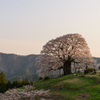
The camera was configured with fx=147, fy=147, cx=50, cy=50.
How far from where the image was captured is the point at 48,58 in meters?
55.9

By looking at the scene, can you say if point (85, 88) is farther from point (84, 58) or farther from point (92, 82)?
point (84, 58)

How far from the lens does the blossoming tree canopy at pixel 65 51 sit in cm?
5733

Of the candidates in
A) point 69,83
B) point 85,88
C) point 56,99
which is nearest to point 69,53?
point 69,83

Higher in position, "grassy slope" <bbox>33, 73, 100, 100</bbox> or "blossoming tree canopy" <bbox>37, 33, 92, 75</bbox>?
"blossoming tree canopy" <bbox>37, 33, 92, 75</bbox>

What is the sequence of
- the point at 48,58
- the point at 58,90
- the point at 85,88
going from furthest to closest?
1. the point at 48,58
2. the point at 58,90
3. the point at 85,88

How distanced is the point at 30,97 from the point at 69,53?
33362 millimetres

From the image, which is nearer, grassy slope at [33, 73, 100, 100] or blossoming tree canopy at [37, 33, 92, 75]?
grassy slope at [33, 73, 100, 100]

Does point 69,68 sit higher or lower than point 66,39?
lower

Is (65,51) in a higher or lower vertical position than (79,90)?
higher

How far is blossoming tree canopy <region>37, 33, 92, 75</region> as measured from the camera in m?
57.3

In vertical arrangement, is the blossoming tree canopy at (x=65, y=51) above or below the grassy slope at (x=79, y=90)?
above

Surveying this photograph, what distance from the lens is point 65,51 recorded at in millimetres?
59250

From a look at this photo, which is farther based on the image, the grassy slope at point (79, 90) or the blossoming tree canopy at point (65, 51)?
the blossoming tree canopy at point (65, 51)

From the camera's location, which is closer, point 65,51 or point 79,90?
point 79,90
